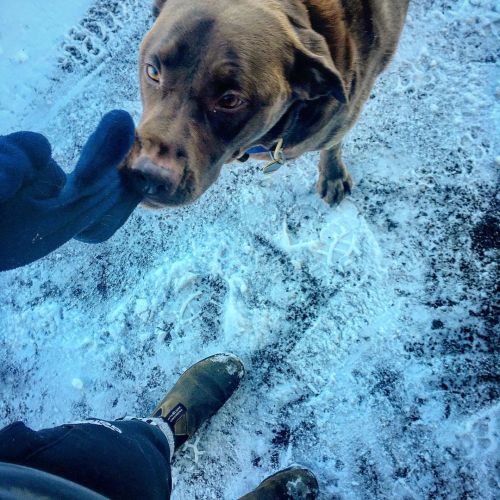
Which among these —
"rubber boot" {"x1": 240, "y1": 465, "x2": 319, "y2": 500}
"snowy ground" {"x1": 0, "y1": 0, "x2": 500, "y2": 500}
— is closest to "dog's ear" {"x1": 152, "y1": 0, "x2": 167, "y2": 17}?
"snowy ground" {"x1": 0, "y1": 0, "x2": 500, "y2": 500}

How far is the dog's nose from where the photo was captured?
60.4 inches

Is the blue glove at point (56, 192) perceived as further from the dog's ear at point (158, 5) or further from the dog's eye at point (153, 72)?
the dog's ear at point (158, 5)

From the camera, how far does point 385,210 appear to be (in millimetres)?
2607

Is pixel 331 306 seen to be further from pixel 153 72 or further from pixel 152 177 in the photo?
pixel 153 72

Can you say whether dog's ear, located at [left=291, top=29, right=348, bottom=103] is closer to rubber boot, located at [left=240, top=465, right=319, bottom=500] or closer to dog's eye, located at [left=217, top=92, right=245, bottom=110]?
dog's eye, located at [left=217, top=92, right=245, bottom=110]

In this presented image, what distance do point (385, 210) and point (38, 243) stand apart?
1960 millimetres

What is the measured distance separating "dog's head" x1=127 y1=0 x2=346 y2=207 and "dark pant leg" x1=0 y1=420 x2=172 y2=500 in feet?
3.26

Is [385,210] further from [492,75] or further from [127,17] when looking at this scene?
[127,17]

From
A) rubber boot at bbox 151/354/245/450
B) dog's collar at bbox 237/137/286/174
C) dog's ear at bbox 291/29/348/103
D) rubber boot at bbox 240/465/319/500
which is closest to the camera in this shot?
dog's ear at bbox 291/29/348/103

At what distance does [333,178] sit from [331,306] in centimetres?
78

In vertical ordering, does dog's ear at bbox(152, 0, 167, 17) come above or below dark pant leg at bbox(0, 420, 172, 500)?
above

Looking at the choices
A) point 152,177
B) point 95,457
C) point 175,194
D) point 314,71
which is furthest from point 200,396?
point 314,71

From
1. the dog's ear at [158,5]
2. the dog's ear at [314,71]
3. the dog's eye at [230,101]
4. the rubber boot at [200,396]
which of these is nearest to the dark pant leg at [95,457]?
the rubber boot at [200,396]

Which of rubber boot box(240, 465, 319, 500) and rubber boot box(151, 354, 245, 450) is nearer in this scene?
rubber boot box(240, 465, 319, 500)
